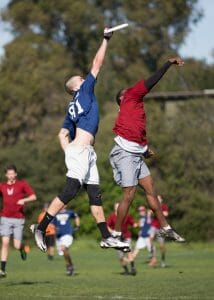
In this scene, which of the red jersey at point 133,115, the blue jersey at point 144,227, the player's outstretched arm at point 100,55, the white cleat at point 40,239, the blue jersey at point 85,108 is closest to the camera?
the player's outstretched arm at point 100,55

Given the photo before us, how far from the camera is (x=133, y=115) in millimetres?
13719

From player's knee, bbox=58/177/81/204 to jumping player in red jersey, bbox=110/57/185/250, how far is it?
1031 mm

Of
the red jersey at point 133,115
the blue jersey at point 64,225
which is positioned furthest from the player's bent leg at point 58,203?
the blue jersey at point 64,225

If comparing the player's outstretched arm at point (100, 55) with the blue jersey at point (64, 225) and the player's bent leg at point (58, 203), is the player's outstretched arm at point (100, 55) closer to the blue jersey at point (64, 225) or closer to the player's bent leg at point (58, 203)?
the player's bent leg at point (58, 203)

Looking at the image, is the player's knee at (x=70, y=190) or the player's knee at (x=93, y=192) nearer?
the player's knee at (x=70, y=190)

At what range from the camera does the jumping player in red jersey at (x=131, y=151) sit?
540 inches

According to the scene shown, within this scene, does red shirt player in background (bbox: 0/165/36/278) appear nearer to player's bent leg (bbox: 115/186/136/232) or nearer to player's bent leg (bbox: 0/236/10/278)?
player's bent leg (bbox: 0/236/10/278)

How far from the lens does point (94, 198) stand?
1327 centimetres

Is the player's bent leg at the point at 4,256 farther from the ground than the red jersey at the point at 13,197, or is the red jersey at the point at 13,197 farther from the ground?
the red jersey at the point at 13,197

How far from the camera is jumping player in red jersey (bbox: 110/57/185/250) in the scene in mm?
13719

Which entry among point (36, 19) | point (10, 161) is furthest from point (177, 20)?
point (10, 161)

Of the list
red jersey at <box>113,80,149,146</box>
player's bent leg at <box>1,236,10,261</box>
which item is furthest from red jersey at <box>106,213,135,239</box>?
red jersey at <box>113,80,149,146</box>

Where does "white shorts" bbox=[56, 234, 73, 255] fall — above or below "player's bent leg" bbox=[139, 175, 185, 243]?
below

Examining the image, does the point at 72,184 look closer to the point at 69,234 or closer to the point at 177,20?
the point at 69,234
